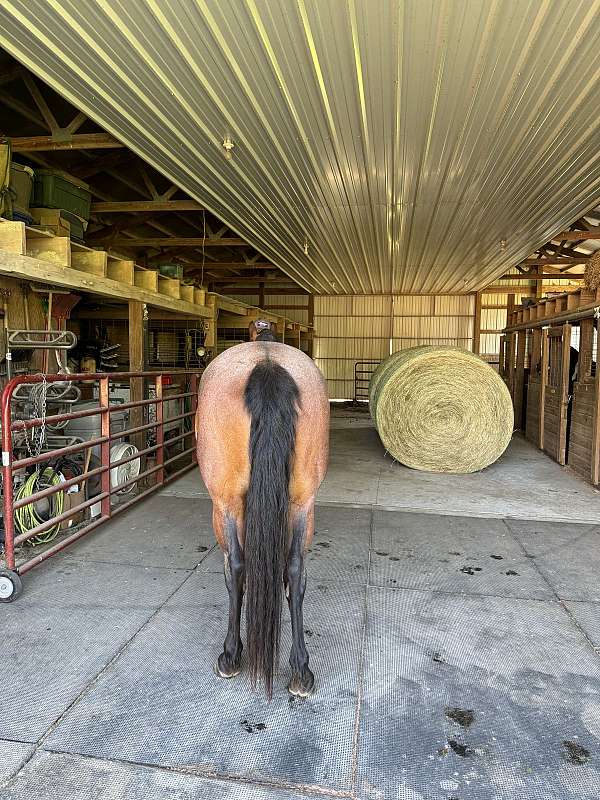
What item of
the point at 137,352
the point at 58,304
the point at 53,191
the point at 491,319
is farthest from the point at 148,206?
the point at 491,319

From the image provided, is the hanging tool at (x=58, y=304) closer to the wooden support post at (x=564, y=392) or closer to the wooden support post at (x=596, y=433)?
the wooden support post at (x=596, y=433)

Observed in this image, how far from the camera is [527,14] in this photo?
8.86 ft

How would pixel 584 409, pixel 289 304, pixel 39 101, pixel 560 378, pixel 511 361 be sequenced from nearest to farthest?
1. pixel 39 101
2. pixel 584 409
3. pixel 560 378
4. pixel 511 361
5. pixel 289 304

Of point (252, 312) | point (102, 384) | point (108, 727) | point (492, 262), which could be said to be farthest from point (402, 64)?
point (492, 262)

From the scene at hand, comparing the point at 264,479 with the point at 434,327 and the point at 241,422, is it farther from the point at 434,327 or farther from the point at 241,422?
the point at 434,327

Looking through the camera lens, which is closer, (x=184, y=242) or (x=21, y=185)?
(x=21, y=185)

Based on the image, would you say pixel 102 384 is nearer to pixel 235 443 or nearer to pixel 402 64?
pixel 235 443

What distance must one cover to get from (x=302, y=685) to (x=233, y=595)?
436mm

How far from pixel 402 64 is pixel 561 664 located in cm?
354

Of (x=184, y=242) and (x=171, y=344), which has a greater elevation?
(x=184, y=242)

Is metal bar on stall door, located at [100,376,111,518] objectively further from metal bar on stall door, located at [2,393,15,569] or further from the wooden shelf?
metal bar on stall door, located at [2,393,15,569]

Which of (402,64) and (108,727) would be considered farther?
(402,64)

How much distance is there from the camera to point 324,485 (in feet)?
17.0

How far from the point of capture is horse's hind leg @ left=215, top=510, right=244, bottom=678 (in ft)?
6.61
